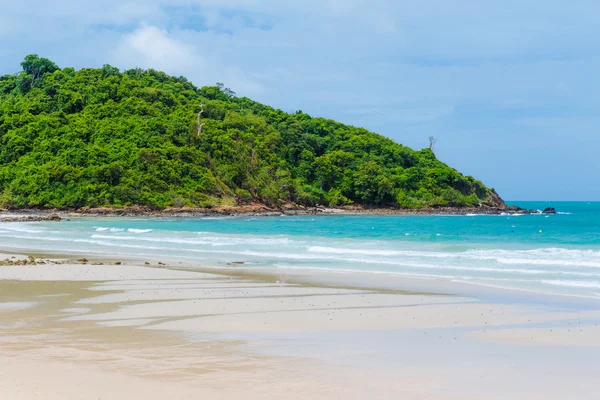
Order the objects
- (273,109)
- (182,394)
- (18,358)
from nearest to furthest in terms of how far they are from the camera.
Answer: (182,394) < (18,358) < (273,109)

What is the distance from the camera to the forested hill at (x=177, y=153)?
75.2 metres

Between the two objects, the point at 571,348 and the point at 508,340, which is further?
the point at 508,340

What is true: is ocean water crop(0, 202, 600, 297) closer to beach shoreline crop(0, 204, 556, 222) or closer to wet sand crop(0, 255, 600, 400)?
wet sand crop(0, 255, 600, 400)


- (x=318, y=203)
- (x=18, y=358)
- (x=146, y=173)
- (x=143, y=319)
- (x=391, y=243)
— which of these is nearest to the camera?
(x=18, y=358)

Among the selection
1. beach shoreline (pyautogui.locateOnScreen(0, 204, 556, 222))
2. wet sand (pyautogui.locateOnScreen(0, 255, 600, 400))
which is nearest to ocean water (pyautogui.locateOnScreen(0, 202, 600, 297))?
wet sand (pyautogui.locateOnScreen(0, 255, 600, 400))

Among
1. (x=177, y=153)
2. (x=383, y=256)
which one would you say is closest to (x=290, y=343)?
(x=383, y=256)

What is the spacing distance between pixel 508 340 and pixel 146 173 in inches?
2862

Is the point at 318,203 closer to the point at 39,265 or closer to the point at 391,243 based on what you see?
the point at 391,243

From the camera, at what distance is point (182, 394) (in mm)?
5789

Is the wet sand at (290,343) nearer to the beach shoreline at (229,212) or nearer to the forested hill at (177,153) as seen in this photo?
the beach shoreline at (229,212)

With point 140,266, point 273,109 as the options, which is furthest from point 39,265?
point 273,109

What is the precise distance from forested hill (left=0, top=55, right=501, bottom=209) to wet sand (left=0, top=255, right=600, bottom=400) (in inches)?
2518

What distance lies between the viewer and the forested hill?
75.2 metres

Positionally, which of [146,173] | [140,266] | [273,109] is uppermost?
[273,109]
